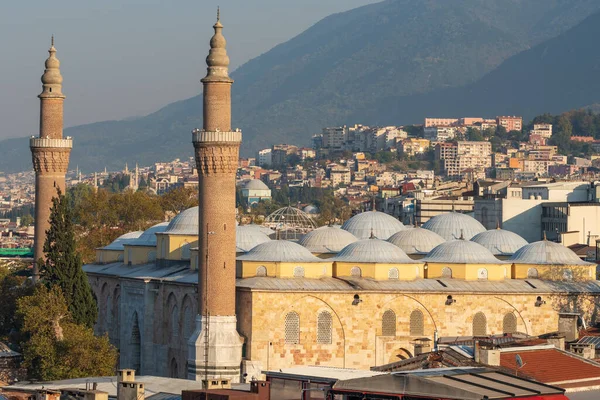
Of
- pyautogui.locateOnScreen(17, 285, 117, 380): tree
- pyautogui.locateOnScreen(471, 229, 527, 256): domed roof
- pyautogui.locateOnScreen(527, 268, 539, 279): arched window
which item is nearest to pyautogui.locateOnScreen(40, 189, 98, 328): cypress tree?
pyautogui.locateOnScreen(17, 285, 117, 380): tree

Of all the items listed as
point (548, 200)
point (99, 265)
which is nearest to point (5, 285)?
point (99, 265)

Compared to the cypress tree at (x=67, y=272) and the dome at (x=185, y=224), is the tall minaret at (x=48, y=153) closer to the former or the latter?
the dome at (x=185, y=224)

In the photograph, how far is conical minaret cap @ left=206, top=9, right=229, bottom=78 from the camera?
55312mm

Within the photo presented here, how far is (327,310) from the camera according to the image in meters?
59.3

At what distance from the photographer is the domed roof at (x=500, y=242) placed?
2694 inches

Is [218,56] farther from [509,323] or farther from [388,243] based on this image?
[509,323]

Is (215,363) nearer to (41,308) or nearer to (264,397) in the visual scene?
(41,308)

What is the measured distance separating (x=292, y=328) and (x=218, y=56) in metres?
10.5

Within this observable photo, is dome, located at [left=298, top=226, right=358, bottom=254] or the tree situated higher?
dome, located at [left=298, top=226, right=358, bottom=254]

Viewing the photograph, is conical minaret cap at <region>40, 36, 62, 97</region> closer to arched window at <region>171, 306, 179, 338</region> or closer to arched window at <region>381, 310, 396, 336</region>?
arched window at <region>171, 306, 179, 338</region>

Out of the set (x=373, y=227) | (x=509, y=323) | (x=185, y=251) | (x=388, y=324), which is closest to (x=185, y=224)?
(x=185, y=251)

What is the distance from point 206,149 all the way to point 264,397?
23771mm

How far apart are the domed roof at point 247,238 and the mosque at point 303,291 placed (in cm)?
7

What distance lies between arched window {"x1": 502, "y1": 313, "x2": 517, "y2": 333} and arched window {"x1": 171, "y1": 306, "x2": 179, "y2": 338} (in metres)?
12.6
